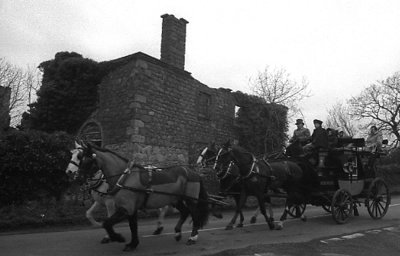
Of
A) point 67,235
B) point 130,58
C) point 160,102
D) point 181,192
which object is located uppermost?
point 130,58

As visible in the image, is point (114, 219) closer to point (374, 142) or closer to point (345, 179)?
point (345, 179)

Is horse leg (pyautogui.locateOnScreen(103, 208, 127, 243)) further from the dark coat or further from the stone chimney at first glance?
the stone chimney

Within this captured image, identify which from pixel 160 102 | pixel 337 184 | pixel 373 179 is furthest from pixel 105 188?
pixel 160 102

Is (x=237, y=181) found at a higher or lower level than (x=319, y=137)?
lower

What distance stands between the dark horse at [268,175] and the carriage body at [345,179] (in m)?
0.32

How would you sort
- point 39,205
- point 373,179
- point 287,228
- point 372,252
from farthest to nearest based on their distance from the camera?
point 373,179 → point 39,205 → point 287,228 → point 372,252

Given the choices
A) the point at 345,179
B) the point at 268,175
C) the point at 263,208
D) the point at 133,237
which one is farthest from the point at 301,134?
the point at 133,237

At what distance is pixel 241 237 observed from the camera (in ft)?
27.8

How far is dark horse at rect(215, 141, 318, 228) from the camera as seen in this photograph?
936cm

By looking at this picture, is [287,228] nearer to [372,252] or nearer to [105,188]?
[372,252]

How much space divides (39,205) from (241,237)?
581 centimetres

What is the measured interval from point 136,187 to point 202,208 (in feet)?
5.63

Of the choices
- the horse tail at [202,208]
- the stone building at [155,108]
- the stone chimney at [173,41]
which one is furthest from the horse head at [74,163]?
the stone chimney at [173,41]

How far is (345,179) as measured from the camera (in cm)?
1095
